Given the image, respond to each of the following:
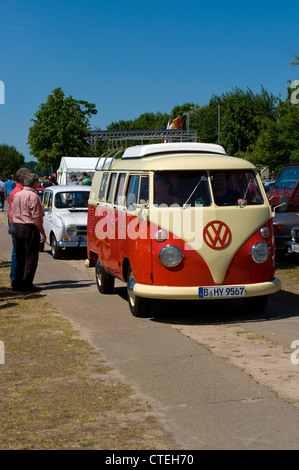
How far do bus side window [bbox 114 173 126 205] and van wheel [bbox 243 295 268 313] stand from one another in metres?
2.28

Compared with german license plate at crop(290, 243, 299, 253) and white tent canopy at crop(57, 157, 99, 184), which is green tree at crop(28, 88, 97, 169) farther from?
german license plate at crop(290, 243, 299, 253)

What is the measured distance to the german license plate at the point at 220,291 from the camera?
8836 mm

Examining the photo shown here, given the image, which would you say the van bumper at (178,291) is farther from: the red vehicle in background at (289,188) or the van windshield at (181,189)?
the red vehicle in background at (289,188)

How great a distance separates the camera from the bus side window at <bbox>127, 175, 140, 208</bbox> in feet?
31.6

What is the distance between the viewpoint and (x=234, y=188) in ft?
30.7

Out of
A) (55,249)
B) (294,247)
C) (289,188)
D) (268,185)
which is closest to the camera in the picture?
(294,247)

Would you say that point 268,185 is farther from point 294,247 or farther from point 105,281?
point 105,281

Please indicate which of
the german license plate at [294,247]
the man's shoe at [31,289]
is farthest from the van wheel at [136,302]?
the german license plate at [294,247]

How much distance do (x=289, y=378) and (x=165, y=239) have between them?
294 centimetres

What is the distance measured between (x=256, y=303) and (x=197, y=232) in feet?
4.73

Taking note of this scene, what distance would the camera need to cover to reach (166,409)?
18.2 feet

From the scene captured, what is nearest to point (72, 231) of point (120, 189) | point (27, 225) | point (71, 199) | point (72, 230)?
point (72, 230)

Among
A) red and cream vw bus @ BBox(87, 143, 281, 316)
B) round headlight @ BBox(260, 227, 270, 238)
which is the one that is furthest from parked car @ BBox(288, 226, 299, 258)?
round headlight @ BBox(260, 227, 270, 238)
